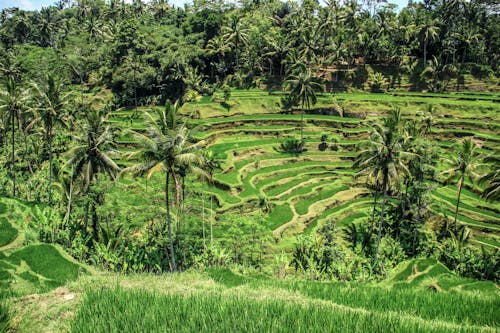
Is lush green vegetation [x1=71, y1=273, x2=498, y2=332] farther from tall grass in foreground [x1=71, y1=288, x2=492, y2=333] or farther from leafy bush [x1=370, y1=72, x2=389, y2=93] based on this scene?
leafy bush [x1=370, y1=72, x2=389, y2=93]

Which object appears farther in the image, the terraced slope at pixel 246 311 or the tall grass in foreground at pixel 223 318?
the terraced slope at pixel 246 311

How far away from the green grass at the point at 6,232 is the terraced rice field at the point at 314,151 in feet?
53.4

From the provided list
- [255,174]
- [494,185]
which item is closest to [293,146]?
[255,174]

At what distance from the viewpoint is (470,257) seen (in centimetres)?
2858

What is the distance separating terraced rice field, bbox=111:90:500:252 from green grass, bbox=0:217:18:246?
53.4 ft

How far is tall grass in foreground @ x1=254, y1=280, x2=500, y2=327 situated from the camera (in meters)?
11.3

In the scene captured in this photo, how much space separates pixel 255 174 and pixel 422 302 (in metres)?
33.0

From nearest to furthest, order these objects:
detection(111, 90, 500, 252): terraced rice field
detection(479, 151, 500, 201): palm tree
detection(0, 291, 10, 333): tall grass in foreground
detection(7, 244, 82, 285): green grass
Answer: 1. detection(0, 291, 10, 333): tall grass in foreground
2. detection(7, 244, 82, 285): green grass
3. detection(479, 151, 500, 201): palm tree
4. detection(111, 90, 500, 252): terraced rice field

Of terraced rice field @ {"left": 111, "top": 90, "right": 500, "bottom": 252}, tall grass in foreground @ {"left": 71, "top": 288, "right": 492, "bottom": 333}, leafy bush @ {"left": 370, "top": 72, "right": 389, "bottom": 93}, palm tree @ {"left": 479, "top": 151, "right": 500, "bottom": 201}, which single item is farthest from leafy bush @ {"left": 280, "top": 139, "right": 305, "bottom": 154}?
tall grass in foreground @ {"left": 71, "top": 288, "right": 492, "bottom": 333}

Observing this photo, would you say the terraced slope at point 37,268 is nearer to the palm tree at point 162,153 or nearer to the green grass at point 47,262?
the green grass at point 47,262

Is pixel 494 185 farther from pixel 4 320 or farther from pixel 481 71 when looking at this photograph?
pixel 481 71

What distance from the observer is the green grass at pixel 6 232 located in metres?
25.1

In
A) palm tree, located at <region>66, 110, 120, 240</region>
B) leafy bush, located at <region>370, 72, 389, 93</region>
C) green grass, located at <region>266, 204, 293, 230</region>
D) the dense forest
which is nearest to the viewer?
palm tree, located at <region>66, 110, 120, 240</region>

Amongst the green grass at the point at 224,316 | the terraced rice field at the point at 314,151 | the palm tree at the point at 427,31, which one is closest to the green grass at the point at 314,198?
the terraced rice field at the point at 314,151
